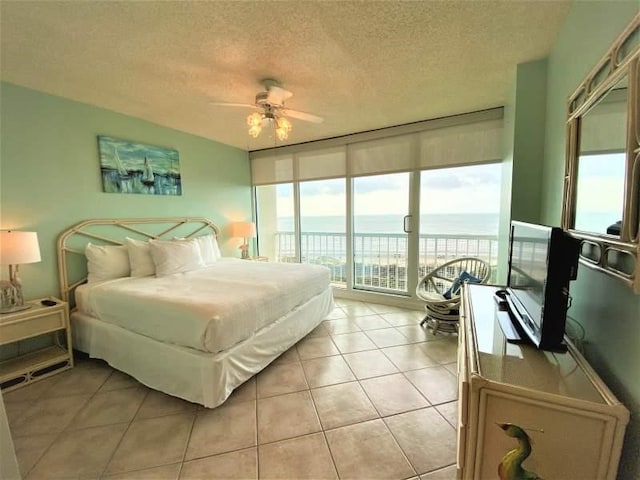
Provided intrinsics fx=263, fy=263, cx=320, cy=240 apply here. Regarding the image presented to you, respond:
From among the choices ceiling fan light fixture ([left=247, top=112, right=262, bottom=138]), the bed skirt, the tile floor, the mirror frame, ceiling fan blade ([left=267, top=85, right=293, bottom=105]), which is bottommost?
the tile floor

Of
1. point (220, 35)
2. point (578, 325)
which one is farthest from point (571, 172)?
point (220, 35)

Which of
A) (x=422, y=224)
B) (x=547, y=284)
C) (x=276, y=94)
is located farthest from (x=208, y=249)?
(x=547, y=284)

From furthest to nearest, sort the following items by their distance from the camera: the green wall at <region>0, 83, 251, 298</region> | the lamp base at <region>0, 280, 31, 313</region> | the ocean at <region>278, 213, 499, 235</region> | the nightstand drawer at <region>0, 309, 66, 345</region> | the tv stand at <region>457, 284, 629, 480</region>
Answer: the ocean at <region>278, 213, 499, 235</region> → the green wall at <region>0, 83, 251, 298</region> → the lamp base at <region>0, 280, 31, 313</region> → the nightstand drawer at <region>0, 309, 66, 345</region> → the tv stand at <region>457, 284, 629, 480</region>

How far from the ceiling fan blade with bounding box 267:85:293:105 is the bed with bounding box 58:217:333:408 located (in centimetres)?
154

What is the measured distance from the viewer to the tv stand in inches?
32.8

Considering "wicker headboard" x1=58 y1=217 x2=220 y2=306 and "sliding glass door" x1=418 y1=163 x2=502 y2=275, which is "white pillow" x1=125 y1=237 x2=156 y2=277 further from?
"sliding glass door" x1=418 y1=163 x2=502 y2=275

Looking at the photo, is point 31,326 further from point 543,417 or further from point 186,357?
point 543,417

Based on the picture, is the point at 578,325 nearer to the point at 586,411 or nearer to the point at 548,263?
the point at 548,263

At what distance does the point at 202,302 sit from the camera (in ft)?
5.96

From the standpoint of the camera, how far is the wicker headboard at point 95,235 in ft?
8.14

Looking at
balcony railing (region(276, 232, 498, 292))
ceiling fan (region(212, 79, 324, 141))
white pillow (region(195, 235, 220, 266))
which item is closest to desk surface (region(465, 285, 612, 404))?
ceiling fan (region(212, 79, 324, 141))

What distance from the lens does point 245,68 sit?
6.44 ft

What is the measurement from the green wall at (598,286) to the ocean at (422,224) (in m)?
1.61

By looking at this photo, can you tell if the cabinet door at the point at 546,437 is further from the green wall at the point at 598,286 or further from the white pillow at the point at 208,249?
the white pillow at the point at 208,249
